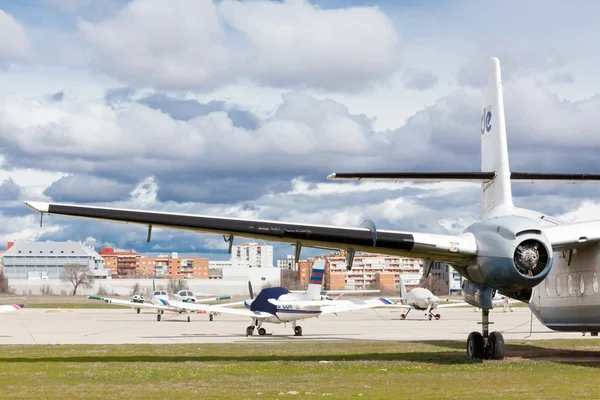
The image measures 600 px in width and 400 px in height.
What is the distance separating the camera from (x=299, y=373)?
732 inches

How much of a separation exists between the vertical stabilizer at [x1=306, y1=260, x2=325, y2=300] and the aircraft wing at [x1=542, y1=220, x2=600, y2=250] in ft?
68.3

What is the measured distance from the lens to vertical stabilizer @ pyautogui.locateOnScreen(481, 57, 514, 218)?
72.7ft

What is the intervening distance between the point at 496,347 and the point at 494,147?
213 inches

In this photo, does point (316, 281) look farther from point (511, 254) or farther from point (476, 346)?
point (511, 254)

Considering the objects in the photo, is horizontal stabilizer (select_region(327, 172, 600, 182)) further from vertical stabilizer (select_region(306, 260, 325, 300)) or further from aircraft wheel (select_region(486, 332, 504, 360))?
vertical stabilizer (select_region(306, 260, 325, 300))

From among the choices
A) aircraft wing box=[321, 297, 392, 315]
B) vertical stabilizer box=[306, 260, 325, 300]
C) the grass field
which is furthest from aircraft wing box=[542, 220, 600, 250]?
vertical stabilizer box=[306, 260, 325, 300]

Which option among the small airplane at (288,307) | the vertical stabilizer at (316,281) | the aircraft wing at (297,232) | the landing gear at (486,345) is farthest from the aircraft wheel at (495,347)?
the vertical stabilizer at (316,281)

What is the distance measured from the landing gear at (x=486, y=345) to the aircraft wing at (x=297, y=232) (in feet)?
9.35

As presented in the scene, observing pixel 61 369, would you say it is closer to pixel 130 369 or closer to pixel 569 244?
pixel 130 369

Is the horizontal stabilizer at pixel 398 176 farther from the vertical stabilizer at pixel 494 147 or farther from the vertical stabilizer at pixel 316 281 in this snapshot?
the vertical stabilizer at pixel 316 281

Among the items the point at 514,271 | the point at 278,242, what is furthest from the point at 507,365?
the point at 278,242

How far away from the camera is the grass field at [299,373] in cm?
1508

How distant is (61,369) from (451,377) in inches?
361

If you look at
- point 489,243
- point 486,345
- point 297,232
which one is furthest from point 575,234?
point 297,232
